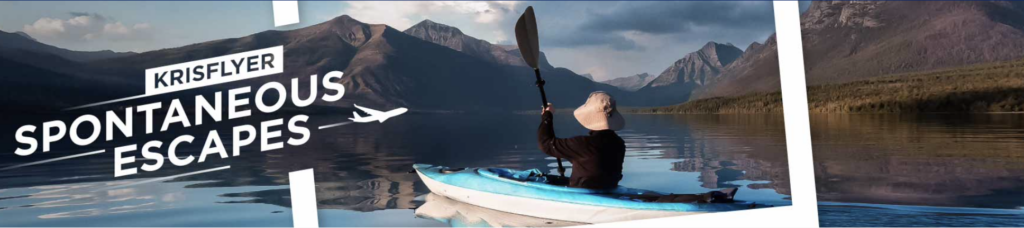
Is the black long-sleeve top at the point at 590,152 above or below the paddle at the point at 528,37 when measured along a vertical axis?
below

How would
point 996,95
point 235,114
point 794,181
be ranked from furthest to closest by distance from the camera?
1. point 996,95
2. point 235,114
3. point 794,181

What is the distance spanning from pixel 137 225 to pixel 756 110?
109m

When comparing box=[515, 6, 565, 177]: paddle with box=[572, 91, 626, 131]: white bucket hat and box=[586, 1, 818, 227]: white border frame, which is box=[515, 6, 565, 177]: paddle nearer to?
box=[572, 91, 626, 131]: white bucket hat

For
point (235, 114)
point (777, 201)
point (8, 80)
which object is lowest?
point (777, 201)

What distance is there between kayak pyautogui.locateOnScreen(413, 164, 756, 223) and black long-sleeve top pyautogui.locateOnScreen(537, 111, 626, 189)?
118 millimetres

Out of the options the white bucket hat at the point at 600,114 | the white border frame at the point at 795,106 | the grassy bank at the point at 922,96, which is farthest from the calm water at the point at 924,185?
the grassy bank at the point at 922,96

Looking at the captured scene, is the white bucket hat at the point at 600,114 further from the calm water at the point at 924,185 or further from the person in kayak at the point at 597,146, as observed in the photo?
the calm water at the point at 924,185

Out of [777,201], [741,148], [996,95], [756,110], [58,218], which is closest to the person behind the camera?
[58,218]

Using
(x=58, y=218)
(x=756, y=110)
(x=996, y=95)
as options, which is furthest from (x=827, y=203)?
(x=756, y=110)

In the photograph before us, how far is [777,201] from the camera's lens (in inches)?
379

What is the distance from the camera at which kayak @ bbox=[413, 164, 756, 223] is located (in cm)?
680

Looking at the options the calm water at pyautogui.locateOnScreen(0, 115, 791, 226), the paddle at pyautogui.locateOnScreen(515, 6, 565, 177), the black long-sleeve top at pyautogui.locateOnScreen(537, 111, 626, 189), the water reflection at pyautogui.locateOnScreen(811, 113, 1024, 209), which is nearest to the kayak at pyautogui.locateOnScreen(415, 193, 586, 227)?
the calm water at pyautogui.locateOnScreen(0, 115, 791, 226)

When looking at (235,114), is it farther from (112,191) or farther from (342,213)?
(112,191)

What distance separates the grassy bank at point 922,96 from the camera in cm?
8744
